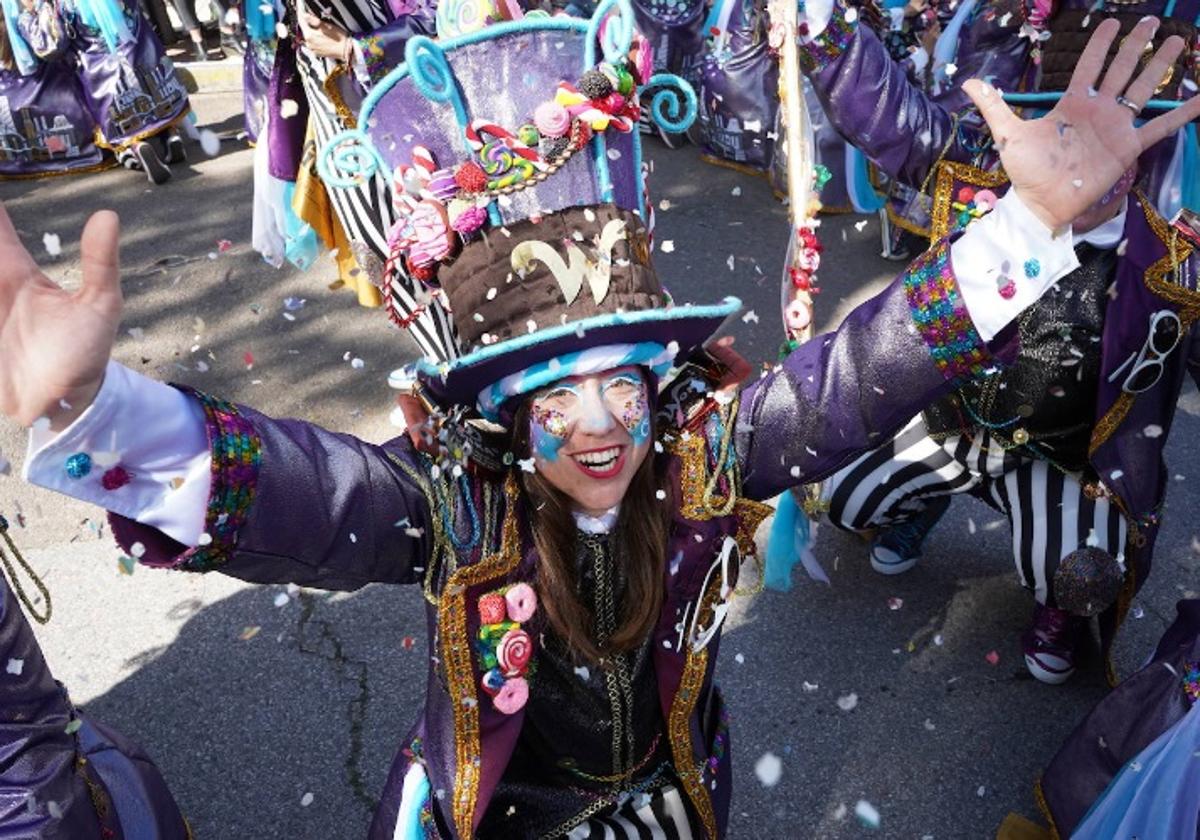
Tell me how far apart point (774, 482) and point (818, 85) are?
136 centimetres

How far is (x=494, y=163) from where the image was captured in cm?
157

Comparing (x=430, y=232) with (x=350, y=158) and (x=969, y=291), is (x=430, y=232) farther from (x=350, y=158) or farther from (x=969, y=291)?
(x=969, y=291)

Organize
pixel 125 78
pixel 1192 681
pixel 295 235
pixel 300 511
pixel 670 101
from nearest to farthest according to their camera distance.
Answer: pixel 300 511 → pixel 670 101 → pixel 1192 681 → pixel 295 235 → pixel 125 78

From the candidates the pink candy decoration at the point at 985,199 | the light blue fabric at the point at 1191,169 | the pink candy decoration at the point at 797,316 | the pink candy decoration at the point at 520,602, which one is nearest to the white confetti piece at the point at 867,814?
the pink candy decoration at the point at 797,316

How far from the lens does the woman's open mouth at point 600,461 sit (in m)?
1.60

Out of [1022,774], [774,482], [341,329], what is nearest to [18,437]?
[341,329]

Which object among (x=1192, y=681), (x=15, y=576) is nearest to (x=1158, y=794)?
(x=1192, y=681)

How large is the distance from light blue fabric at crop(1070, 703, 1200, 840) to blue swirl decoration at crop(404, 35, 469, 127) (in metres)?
1.63

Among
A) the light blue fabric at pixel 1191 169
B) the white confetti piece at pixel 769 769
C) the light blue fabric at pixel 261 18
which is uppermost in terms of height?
the light blue fabric at pixel 261 18

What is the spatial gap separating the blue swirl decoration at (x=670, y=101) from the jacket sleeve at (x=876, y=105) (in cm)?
→ 97

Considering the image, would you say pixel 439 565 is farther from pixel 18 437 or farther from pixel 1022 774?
pixel 18 437

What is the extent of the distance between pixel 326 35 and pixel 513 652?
2.44 m

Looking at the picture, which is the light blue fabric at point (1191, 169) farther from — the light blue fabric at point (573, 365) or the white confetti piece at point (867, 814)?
the light blue fabric at point (573, 365)

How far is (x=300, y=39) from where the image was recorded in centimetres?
354
